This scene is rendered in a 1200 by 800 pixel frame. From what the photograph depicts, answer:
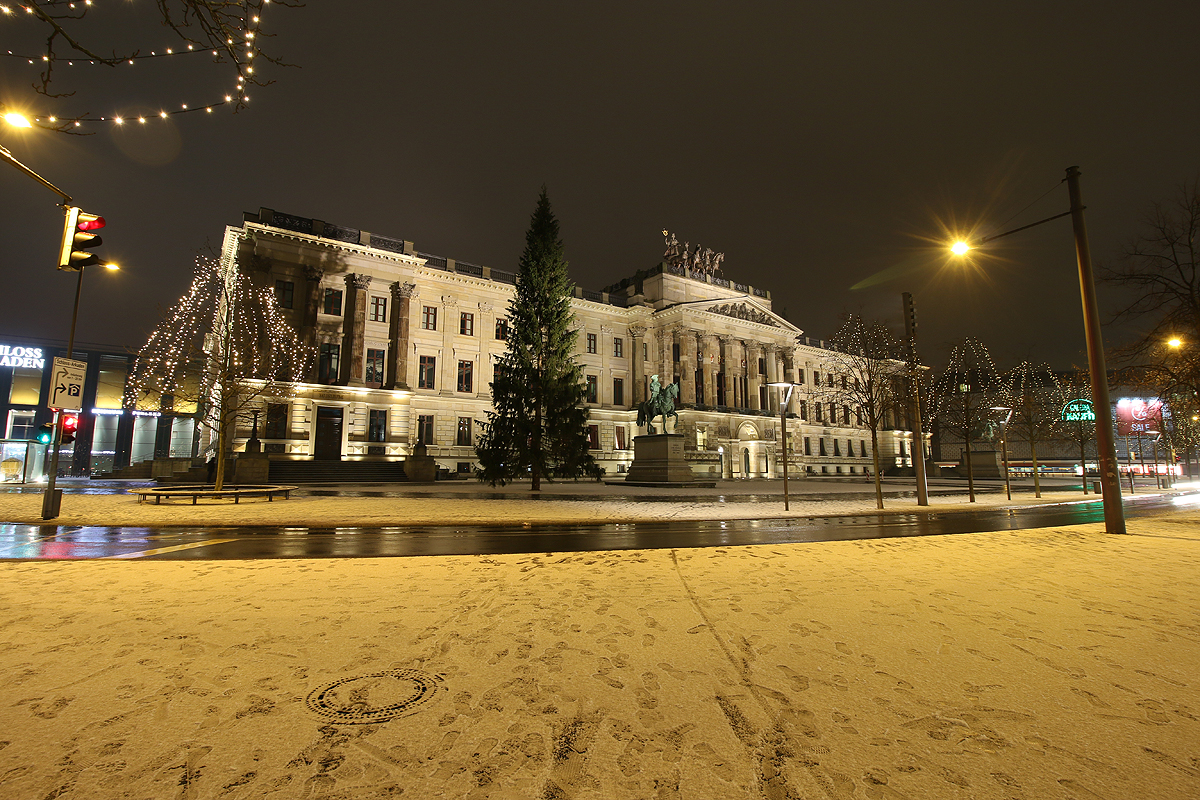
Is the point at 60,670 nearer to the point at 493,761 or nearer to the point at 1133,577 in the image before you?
the point at 493,761

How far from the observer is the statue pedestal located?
31.5 m

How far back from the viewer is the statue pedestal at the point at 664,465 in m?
31.5

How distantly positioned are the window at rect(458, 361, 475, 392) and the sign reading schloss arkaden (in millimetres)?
31193

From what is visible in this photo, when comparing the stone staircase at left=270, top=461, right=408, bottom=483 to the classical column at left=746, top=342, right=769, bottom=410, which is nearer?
the stone staircase at left=270, top=461, right=408, bottom=483

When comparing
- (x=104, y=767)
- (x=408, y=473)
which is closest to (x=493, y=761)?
(x=104, y=767)

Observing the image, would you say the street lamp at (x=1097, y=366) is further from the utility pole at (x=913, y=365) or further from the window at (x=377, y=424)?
the window at (x=377, y=424)

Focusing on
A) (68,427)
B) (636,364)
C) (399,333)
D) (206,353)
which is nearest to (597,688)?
(68,427)

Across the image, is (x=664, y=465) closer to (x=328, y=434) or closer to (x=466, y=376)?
(x=466, y=376)

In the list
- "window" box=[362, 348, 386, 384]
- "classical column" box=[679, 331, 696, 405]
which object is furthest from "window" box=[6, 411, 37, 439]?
"classical column" box=[679, 331, 696, 405]

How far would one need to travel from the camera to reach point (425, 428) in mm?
41812

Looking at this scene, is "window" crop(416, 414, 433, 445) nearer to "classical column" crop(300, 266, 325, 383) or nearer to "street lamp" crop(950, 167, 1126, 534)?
"classical column" crop(300, 266, 325, 383)

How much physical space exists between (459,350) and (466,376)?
89.5 inches

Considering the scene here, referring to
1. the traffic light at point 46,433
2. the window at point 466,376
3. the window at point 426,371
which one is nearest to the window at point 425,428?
the window at point 426,371

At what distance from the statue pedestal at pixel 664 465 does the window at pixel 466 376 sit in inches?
723
